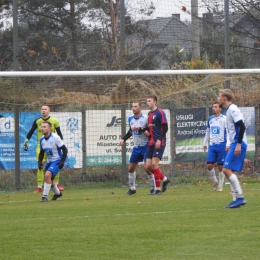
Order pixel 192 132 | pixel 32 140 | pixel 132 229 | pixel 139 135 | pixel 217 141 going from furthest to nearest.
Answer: pixel 192 132 → pixel 32 140 → pixel 217 141 → pixel 139 135 → pixel 132 229

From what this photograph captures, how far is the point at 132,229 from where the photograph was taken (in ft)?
31.3

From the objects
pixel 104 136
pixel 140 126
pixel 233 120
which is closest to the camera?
pixel 233 120

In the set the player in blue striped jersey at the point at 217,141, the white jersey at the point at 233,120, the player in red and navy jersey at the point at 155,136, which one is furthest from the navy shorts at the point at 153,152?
the white jersey at the point at 233,120

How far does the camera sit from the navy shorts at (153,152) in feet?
51.5

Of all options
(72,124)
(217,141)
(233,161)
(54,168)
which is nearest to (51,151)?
(54,168)

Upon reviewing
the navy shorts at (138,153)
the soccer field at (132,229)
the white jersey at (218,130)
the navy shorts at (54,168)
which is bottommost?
the soccer field at (132,229)

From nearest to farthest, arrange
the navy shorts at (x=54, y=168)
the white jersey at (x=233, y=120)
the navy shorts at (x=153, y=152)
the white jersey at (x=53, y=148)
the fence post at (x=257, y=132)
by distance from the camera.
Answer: the white jersey at (x=233, y=120)
the navy shorts at (x=54, y=168)
the white jersey at (x=53, y=148)
the navy shorts at (x=153, y=152)
the fence post at (x=257, y=132)

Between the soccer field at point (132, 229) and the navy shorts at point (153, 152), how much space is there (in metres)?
1.24

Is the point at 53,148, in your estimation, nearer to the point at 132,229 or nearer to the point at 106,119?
the point at 132,229

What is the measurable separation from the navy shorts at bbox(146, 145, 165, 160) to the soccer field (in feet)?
4.08

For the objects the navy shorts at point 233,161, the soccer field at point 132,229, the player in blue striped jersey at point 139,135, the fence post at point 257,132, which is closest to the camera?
the soccer field at point 132,229

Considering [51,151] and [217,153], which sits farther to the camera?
[217,153]

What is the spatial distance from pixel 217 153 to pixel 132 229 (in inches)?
309

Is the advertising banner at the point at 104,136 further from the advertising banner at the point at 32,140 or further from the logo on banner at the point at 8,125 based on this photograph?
the logo on banner at the point at 8,125
